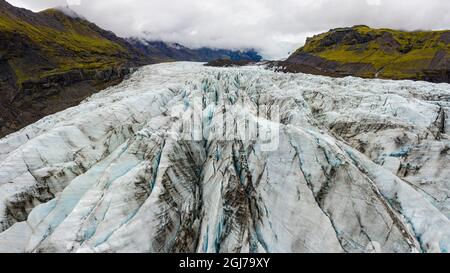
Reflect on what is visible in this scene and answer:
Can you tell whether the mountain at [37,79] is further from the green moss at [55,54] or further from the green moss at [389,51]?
the green moss at [389,51]

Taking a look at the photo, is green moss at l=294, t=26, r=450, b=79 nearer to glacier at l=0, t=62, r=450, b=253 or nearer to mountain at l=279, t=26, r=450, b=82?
mountain at l=279, t=26, r=450, b=82

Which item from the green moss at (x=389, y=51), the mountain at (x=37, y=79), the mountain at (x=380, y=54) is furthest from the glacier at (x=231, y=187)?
the green moss at (x=389, y=51)

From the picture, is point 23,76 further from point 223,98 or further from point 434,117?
point 434,117

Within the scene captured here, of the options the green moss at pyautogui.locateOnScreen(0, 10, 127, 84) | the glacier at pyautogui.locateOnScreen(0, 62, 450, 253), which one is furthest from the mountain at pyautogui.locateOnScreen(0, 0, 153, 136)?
the glacier at pyautogui.locateOnScreen(0, 62, 450, 253)

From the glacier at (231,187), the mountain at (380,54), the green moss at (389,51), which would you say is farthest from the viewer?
the green moss at (389,51)
